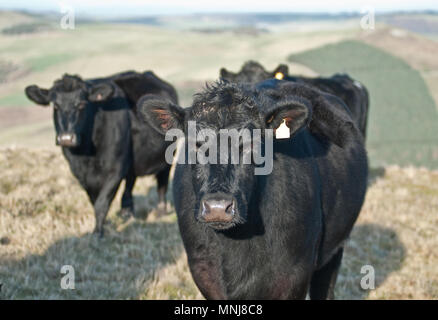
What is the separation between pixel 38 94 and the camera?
7.37 metres

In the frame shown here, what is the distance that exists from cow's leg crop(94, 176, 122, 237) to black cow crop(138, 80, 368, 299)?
3.23 meters

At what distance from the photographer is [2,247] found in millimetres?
6113

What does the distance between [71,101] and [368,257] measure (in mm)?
4464

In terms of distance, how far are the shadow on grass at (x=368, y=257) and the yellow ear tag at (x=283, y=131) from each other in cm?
289

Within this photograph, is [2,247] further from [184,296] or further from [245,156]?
[245,156]

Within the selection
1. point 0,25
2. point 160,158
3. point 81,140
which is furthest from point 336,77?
point 0,25

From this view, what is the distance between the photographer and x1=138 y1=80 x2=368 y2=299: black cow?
324cm

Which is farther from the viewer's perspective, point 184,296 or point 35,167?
point 35,167

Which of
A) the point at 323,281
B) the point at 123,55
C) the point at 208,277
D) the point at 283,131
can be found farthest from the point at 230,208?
the point at 123,55

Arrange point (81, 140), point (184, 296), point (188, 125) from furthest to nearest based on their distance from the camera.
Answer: point (81, 140) < point (184, 296) < point (188, 125)

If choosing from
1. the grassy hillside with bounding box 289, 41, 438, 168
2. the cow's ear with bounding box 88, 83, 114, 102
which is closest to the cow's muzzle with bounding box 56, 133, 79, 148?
the cow's ear with bounding box 88, 83, 114, 102

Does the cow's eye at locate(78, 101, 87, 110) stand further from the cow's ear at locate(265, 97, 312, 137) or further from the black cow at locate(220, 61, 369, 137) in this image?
the cow's ear at locate(265, 97, 312, 137)

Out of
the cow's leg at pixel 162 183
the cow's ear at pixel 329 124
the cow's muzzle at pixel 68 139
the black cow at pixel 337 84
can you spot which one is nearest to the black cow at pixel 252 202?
the cow's ear at pixel 329 124

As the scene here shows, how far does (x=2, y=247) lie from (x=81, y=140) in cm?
178
